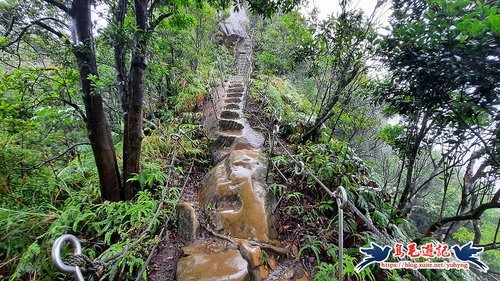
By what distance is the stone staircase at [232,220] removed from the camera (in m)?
2.70

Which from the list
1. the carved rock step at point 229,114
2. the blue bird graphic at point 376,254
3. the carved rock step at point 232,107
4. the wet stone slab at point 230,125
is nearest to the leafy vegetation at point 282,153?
the blue bird graphic at point 376,254

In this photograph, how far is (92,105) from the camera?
2973mm

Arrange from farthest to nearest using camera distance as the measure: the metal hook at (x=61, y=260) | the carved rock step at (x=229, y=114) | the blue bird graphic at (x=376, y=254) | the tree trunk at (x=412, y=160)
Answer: the carved rock step at (x=229, y=114) < the tree trunk at (x=412, y=160) < the blue bird graphic at (x=376, y=254) < the metal hook at (x=61, y=260)

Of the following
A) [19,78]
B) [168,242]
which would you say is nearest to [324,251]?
[168,242]

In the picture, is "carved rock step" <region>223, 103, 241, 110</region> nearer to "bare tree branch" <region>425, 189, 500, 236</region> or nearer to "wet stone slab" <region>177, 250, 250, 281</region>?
"wet stone slab" <region>177, 250, 250, 281</region>

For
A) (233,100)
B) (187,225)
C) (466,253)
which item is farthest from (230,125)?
(466,253)

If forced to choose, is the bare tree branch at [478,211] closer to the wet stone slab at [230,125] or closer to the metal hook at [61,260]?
the metal hook at [61,260]

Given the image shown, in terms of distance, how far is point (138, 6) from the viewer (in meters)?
2.92

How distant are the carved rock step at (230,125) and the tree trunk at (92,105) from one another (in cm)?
340

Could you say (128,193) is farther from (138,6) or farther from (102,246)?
(138,6)

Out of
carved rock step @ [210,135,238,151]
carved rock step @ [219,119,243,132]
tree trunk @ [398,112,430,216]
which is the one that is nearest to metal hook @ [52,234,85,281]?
tree trunk @ [398,112,430,216]

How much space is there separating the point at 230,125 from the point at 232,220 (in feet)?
11.3

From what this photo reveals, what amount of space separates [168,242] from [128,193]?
3.63 ft

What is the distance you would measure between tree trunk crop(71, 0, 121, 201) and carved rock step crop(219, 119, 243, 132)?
3404 millimetres
